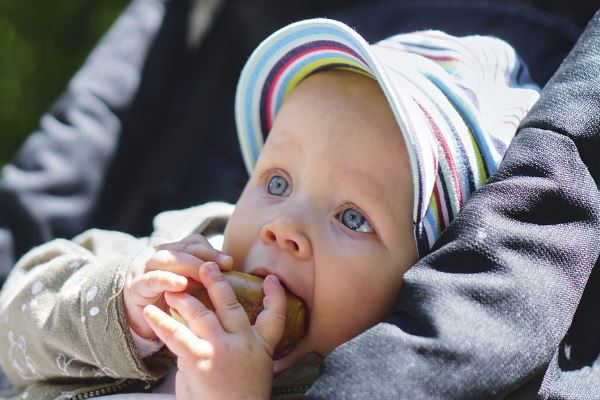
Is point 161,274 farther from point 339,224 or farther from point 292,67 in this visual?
point 292,67

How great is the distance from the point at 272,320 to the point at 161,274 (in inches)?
5.3

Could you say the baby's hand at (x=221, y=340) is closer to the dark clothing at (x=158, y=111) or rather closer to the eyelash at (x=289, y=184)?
the eyelash at (x=289, y=184)

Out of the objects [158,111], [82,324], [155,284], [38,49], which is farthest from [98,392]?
[38,49]

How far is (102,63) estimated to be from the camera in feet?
4.98

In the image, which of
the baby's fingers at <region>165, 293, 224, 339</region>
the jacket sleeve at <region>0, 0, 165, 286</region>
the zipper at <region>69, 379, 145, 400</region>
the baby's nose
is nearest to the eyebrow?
the baby's nose

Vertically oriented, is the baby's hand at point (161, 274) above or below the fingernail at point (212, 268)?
below

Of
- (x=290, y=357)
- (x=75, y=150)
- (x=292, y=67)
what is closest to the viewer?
(x=290, y=357)

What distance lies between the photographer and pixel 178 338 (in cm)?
86

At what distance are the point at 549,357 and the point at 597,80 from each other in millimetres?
313

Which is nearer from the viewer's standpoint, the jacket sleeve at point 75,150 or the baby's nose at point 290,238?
the baby's nose at point 290,238

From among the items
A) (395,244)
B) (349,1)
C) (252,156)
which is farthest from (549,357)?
(349,1)

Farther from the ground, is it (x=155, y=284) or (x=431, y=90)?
(x=431, y=90)

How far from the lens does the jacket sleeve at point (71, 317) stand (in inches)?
39.3

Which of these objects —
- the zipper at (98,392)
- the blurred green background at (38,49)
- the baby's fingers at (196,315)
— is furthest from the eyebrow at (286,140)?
the blurred green background at (38,49)
